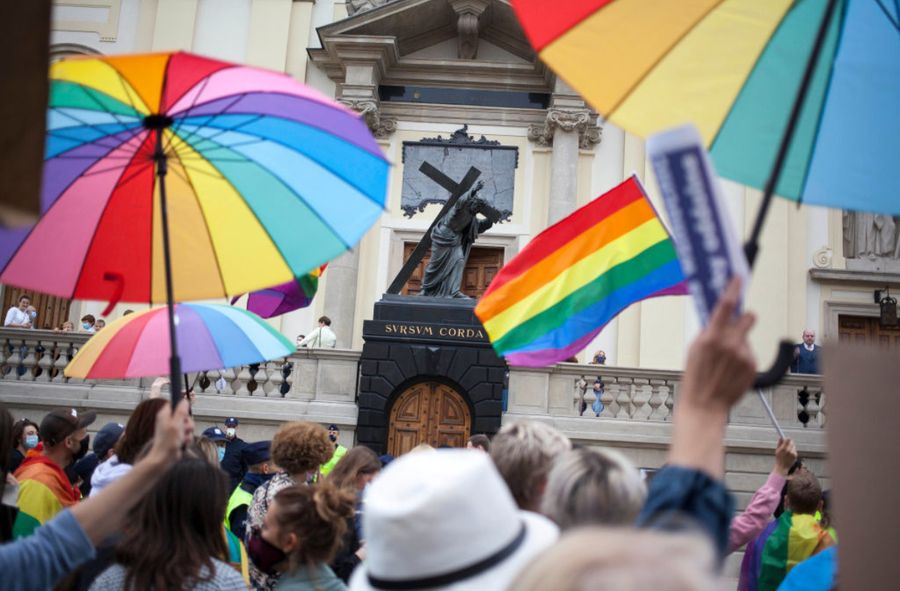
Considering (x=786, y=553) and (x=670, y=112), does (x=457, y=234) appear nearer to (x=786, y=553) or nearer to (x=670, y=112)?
(x=786, y=553)

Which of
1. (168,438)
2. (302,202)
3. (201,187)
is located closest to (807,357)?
(302,202)

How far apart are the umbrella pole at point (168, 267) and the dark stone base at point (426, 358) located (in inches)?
388

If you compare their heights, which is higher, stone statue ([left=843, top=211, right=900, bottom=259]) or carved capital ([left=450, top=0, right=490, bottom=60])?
carved capital ([left=450, top=0, right=490, bottom=60])

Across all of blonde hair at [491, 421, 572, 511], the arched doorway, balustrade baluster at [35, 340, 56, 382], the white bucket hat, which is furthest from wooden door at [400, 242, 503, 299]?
the white bucket hat

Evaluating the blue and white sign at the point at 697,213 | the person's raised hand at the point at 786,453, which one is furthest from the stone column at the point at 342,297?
the blue and white sign at the point at 697,213

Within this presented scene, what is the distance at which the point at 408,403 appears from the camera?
45.8 feet

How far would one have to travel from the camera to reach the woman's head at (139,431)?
3.77 meters

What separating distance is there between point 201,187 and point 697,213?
260cm

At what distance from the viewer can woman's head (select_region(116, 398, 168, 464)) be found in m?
3.77

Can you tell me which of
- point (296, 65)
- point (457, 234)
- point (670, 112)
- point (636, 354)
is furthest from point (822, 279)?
point (670, 112)

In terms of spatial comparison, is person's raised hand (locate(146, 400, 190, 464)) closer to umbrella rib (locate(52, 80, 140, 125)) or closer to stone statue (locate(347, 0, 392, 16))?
umbrella rib (locate(52, 80, 140, 125))

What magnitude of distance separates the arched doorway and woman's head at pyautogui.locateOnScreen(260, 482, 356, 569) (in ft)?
34.6

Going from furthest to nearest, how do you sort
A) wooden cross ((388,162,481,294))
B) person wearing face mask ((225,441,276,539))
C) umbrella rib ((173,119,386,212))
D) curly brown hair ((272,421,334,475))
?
1. wooden cross ((388,162,481,294))
2. person wearing face mask ((225,441,276,539))
3. curly brown hair ((272,421,334,475))
4. umbrella rib ((173,119,386,212))

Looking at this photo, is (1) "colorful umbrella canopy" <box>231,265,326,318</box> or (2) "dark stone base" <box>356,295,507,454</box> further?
(2) "dark stone base" <box>356,295,507,454</box>
